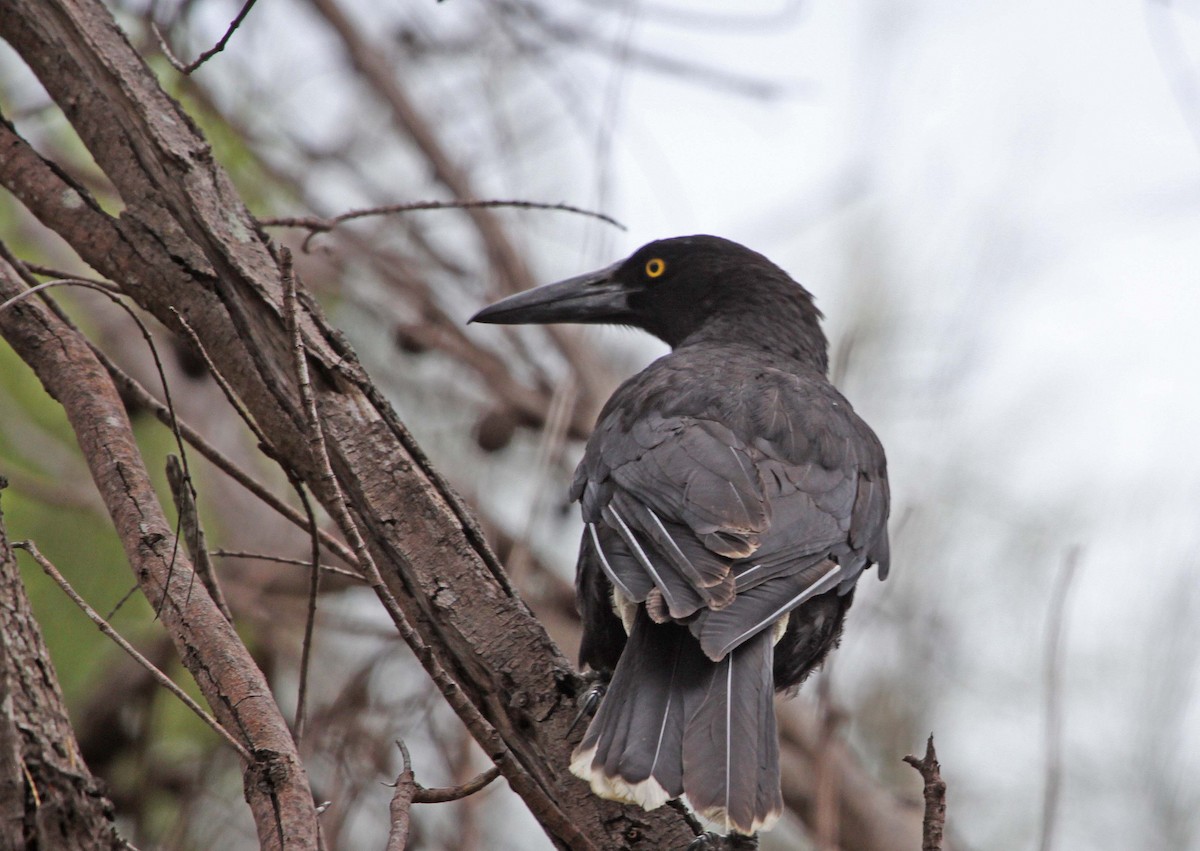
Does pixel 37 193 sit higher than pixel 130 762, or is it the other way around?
pixel 37 193

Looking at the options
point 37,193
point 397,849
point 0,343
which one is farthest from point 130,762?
point 397,849

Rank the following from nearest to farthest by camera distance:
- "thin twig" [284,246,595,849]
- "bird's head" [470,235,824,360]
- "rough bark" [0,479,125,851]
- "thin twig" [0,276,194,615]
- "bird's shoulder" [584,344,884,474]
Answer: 1. "rough bark" [0,479,125,851]
2. "thin twig" [284,246,595,849]
3. "thin twig" [0,276,194,615]
4. "bird's shoulder" [584,344,884,474]
5. "bird's head" [470,235,824,360]

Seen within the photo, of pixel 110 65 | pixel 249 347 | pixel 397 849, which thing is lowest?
pixel 397 849

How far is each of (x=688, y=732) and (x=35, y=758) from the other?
1161 millimetres

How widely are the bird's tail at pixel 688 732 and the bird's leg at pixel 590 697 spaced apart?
0.06 meters

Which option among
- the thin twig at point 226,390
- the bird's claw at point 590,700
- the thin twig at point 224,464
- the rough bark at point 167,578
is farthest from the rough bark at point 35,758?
the bird's claw at point 590,700

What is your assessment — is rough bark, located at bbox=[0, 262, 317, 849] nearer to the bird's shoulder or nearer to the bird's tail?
the bird's tail

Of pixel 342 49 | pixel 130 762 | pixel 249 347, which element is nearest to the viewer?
pixel 249 347

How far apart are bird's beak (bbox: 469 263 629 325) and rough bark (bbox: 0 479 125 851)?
226cm

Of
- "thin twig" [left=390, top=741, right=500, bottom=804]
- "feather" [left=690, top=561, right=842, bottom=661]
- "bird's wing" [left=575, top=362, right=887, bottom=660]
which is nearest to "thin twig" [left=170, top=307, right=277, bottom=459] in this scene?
"thin twig" [left=390, top=741, right=500, bottom=804]

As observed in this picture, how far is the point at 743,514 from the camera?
2768mm

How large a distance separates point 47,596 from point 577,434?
1.94 meters

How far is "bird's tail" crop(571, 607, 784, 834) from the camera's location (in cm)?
226

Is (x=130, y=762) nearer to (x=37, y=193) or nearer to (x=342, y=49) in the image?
(x=37, y=193)
